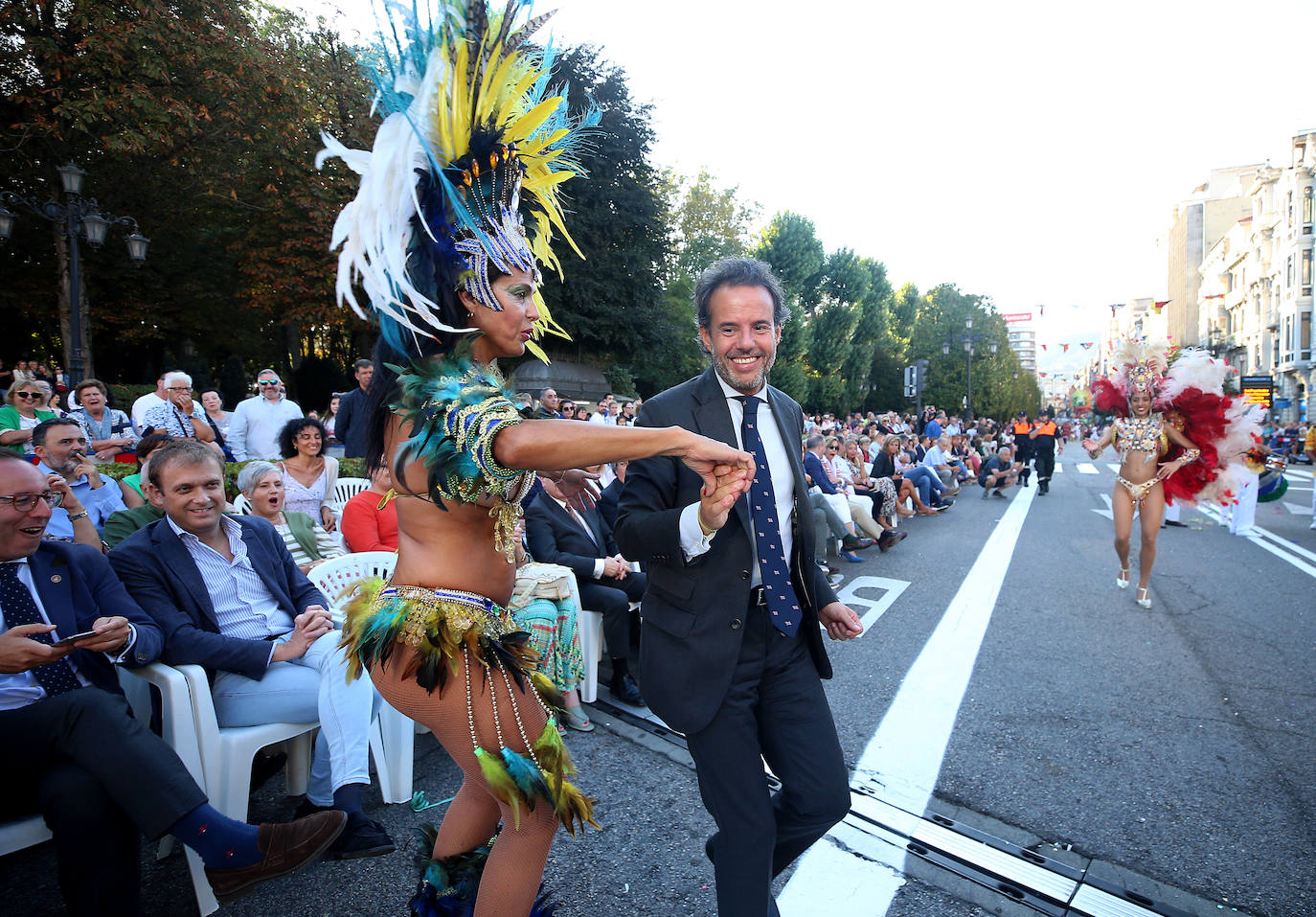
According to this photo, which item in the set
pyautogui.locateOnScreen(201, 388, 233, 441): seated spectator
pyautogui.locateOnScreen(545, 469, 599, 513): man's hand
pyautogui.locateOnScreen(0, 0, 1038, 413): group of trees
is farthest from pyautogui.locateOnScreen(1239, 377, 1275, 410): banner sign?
pyautogui.locateOnScreen(201, 388, 233, 441): seated spectator

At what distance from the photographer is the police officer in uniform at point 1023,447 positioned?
1828 cm

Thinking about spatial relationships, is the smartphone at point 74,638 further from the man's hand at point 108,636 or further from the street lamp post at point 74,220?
the street lamp post at point 74,220

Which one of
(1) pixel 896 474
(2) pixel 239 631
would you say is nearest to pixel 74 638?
(2) pixel 239 631

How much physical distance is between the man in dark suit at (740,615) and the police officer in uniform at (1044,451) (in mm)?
16044

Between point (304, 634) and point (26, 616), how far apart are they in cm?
92

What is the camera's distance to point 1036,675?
4727 mm

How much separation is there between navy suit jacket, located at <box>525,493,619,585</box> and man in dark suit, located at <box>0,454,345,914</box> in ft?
7.07

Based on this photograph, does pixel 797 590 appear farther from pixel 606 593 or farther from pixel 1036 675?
pixel 1036 675

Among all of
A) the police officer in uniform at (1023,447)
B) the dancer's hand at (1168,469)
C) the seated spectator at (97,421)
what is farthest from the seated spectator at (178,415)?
the police officer in uniform at (1023,447)

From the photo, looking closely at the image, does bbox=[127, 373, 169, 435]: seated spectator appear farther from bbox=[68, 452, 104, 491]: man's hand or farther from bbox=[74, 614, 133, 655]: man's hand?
bbox=[74, 614, 133, 655]: man's hand

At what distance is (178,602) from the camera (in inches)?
119

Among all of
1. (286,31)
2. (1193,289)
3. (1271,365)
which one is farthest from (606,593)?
(1193,289)

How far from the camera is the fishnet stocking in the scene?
174 cm

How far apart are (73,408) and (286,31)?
15353 mm
